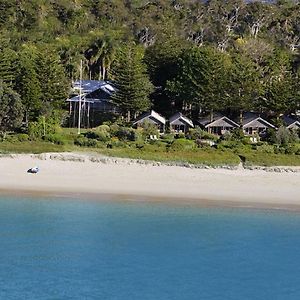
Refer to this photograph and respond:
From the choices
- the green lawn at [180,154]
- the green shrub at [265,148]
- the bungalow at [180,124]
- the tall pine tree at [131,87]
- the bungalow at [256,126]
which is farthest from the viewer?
the tall pine tree at [131,87]

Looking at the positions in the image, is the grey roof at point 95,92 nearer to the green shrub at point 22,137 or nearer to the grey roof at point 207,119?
the grey roof at point 207,119

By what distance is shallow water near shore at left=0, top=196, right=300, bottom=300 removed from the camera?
60.0 ft

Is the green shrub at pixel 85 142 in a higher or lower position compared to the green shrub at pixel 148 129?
lower

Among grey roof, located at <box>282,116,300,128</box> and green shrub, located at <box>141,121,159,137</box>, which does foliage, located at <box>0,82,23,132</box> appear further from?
grey roof, located at <box>282,116,300,128</box>

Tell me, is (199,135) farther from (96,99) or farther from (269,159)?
(96,99)

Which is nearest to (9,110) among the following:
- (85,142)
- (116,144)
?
(85,142)

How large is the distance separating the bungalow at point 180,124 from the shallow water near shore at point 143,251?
69.2 feet

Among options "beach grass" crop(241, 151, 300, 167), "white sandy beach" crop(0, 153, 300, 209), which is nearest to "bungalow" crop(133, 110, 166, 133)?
"beach grass" crop(241, 151, 300, 167)

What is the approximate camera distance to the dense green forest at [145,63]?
50844mm

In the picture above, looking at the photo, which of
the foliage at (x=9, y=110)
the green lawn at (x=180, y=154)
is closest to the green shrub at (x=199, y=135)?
the green lawn at (x=180, y=154)

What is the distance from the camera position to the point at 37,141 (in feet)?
139

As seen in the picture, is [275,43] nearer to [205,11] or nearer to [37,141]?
[205,11]

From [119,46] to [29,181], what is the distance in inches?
1362

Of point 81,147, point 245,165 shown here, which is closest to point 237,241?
point 245,165
